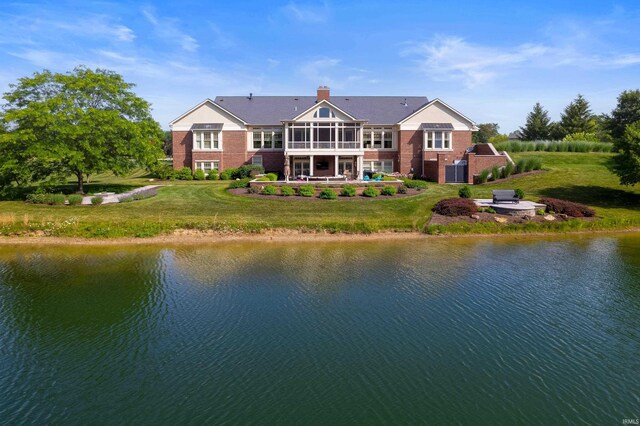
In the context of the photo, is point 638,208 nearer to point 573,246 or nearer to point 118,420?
point 573,246

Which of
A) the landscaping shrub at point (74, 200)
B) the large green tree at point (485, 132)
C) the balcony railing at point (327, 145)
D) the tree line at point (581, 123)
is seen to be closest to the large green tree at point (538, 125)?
the tree line at point (581, 123)

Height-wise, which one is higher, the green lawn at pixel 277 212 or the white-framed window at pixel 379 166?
the white-framed window at pixel 379 166

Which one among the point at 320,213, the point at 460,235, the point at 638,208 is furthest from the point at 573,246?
the point at 320,213

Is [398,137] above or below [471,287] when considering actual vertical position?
above

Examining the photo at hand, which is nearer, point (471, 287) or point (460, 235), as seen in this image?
point (471, 287)

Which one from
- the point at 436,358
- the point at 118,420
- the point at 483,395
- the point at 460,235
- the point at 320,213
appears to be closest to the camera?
the point at 118,420

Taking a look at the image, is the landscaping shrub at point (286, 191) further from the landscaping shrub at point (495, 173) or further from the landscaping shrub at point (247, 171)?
the landscaping shrub at point (495, 173)

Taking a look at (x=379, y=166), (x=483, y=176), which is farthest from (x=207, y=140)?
(x=483, y=176)
